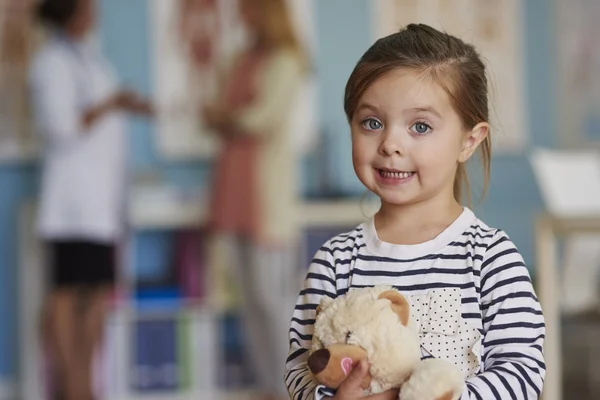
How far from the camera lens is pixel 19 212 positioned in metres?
3.93

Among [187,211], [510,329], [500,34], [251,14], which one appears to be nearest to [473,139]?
[510,329]

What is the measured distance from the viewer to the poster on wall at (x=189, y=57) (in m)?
4.03

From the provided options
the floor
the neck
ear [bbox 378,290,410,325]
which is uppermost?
the neck

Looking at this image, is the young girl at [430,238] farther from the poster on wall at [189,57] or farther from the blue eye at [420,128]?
the poster on wall at [189,57]

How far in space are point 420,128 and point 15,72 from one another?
3197 millimetres

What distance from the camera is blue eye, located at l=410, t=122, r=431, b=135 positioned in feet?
3.78

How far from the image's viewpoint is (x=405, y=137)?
3.76ft

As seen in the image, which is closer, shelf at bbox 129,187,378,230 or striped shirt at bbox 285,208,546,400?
striped shirt at bbox 285,208,546,400

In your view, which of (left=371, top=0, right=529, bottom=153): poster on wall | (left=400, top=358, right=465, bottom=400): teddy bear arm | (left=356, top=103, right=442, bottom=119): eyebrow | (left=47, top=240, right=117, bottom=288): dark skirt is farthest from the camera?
(left=371, top=0, right=529, bottom=153): poster on wall

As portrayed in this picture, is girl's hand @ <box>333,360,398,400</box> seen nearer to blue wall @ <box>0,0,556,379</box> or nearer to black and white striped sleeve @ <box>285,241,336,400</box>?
black and white striped sleeve @ <box>285,241,336,400</box>

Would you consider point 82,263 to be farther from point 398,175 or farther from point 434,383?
point 434,383

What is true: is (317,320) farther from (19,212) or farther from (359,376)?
(19,212)

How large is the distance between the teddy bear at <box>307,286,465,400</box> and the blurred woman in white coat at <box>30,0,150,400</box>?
2.45m

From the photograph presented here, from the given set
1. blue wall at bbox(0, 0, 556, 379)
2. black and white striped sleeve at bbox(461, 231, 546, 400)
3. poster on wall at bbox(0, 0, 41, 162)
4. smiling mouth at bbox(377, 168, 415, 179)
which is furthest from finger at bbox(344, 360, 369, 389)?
poster on wall at bbox(0, 0, 41, 162)
